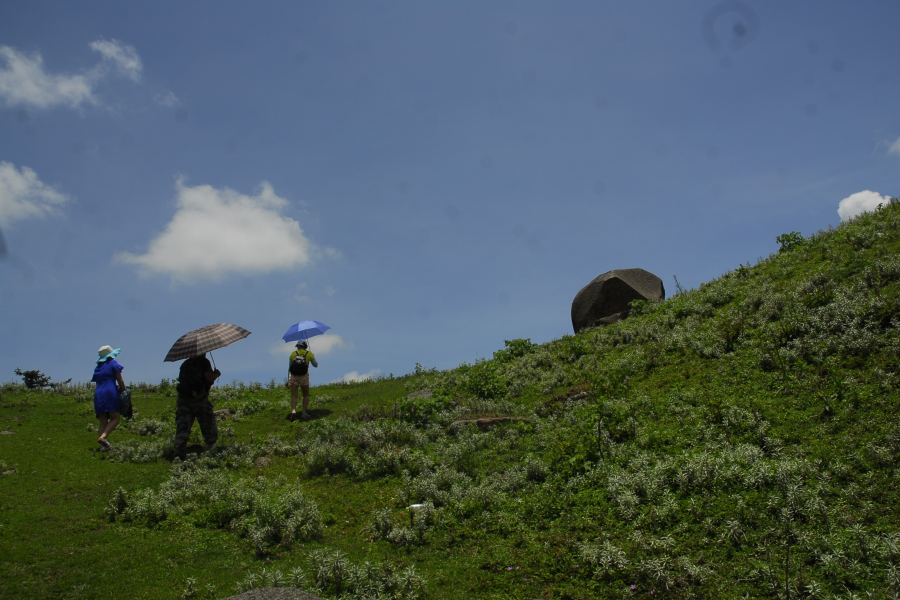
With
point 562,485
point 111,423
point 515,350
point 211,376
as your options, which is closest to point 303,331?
point 211,376

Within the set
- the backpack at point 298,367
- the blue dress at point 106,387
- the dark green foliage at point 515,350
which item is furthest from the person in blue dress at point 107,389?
the dark green foliage at point 515,350

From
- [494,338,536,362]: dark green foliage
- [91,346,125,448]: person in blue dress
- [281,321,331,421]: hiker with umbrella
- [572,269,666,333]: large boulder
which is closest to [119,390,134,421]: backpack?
[91,346,125,448]: person in blue dress

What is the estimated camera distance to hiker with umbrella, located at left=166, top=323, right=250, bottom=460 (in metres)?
12.1

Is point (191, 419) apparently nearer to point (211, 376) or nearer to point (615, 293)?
point (211, 376)

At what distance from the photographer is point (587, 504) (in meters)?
7.88

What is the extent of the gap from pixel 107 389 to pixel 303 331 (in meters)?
6.13

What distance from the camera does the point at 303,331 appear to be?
17484 millimetres

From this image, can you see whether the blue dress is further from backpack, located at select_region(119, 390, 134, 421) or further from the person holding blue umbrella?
the person holding blue umbrella

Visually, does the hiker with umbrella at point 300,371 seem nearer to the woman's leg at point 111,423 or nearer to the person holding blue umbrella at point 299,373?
the person holding blue umbrella at point 299,373

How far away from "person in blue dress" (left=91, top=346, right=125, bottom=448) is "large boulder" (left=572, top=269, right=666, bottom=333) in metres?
18.1

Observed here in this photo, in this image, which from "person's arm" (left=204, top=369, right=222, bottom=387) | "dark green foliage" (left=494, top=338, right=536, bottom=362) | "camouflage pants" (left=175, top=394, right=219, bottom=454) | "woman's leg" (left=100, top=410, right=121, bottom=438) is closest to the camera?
"camouflage pants" (left=175, top=394, right=219, bottom=454)

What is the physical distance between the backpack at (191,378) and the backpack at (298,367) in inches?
147

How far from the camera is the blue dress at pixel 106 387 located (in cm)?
1234

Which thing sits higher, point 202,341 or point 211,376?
point 202,341
